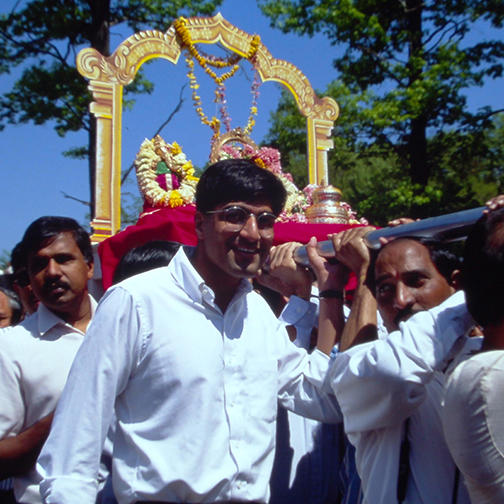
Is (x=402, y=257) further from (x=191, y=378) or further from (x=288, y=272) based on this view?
(x=191, y=378)

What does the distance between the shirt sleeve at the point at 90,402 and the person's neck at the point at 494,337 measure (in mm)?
917

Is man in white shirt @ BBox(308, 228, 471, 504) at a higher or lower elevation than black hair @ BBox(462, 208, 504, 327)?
lower

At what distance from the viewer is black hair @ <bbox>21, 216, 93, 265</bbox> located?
2.67 metres

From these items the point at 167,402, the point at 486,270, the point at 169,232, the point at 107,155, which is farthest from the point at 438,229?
the point at 107,155

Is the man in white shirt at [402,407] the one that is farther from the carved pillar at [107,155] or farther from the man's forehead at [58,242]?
the carved pillar at [107,155]

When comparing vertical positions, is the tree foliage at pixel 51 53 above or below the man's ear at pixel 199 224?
above

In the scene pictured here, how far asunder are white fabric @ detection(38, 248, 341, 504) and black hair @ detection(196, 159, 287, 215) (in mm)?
230

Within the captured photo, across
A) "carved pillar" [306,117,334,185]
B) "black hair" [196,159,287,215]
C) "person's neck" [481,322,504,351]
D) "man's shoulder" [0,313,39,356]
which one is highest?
"carved pillar" [306,117,334,185]

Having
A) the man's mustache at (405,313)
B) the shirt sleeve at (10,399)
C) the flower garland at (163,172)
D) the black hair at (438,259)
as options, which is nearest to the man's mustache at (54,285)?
the shirt sleeve at (10,399)

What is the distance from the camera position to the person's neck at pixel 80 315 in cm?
257

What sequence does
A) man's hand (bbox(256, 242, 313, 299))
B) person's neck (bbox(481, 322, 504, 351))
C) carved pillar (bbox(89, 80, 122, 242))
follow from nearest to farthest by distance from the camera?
person's neck (bbox(481, 322, 504, 351)) < man's hand (bbox(256, 242, 313, 299)) < carved pillar (bbox(89, 80, 122, 242))

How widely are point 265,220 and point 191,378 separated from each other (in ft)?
1.90

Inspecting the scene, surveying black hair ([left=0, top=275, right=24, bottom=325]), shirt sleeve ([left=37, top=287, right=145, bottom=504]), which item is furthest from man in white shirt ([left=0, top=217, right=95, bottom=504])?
black hair ([left=0, top=275, right=24, bottom=325])

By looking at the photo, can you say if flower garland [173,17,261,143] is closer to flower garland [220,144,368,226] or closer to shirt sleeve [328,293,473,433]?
flower garland [220,144,368,226]
